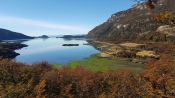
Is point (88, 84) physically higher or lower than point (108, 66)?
higher

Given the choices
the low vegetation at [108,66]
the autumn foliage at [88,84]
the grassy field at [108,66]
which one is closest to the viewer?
the autumn foliage at [88,84]

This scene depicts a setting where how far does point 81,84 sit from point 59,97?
22.8 feet

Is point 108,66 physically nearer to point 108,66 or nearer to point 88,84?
point 108,66

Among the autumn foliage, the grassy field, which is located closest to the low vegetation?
the grassy field

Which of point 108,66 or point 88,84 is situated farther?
point 108,66

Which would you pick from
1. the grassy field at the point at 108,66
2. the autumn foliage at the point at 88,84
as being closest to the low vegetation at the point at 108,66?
the grassy field at the point at 108,66

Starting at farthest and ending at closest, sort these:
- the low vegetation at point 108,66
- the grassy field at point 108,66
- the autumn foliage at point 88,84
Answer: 1. the grassy field at point 108,66
2. the low vegetation at point 108,66
3. the autumn foliage at point 88,84

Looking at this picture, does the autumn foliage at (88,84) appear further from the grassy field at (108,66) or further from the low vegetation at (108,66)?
the grassy field at (108,66)

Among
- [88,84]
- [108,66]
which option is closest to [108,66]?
[108,66]

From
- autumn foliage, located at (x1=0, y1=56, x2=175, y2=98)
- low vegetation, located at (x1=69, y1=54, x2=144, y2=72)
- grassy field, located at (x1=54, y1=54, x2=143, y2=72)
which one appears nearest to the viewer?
autumn foliage, located at (x1=0, y1=56, x2=175, y2=98)

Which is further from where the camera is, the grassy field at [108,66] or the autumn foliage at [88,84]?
the grassy field at [108,66]

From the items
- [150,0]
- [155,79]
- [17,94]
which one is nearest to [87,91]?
[155,79]

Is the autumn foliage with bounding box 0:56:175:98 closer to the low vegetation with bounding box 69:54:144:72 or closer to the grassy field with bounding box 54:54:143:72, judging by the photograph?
the low vegetation with bounding box 69:54:144:72

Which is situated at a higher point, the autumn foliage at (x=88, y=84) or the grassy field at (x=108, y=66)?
the autumn foliage at (x=88, y=84)
